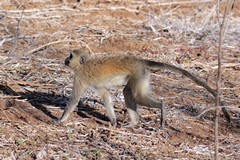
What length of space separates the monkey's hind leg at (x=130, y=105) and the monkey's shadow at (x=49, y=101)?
44cm

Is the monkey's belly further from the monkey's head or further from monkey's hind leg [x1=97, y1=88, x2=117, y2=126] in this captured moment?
the monkey's head

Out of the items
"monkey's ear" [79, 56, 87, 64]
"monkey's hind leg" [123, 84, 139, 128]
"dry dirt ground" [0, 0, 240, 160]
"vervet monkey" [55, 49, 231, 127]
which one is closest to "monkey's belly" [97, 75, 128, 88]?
"vervet monkey" [55, 49, 231, 127]

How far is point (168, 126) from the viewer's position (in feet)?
24.6

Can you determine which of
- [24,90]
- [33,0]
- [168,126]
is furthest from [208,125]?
[33,0]

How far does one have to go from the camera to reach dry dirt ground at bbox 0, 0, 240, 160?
673cm

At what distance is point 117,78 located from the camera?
7.24 metres

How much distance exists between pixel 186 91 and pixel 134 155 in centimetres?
268

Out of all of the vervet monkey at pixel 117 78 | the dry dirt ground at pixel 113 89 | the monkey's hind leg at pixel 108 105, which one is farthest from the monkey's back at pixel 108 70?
the dry dirt ground at pixel 113 89

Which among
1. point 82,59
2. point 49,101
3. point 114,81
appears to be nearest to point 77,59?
point 82,59

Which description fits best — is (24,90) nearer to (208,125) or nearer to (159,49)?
(208,125)

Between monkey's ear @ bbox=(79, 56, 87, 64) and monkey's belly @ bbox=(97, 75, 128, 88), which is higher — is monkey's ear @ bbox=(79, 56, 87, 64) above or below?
above

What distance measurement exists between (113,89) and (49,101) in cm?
104

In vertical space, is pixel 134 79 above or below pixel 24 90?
above

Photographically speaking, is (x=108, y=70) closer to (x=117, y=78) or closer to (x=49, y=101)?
(x=117, y=78)
